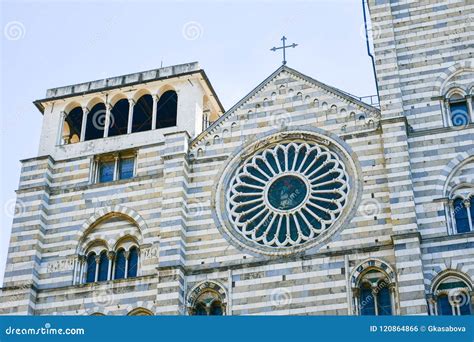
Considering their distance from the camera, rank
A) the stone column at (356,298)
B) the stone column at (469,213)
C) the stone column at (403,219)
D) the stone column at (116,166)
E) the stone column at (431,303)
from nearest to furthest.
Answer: the stone column at (403,219)
the stone column at (431,303)
the stone column at (356,298)
the stone column at (469,213)
the stone column at (116,166)

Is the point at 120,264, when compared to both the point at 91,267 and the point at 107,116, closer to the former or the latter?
the point at 91,267

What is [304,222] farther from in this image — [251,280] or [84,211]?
[84,211]

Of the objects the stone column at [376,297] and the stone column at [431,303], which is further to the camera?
the stone column at [376,297]

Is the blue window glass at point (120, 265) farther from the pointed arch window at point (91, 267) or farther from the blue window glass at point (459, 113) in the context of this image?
the blue window glass at point (459, 113)

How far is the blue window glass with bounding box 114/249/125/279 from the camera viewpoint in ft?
80.0

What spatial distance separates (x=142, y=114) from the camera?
27.7m

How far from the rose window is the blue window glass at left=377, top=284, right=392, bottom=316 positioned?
2.07m

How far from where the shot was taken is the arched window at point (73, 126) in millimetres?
27594

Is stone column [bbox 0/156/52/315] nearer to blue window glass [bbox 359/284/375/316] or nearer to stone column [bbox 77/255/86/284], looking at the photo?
stone column [bbox 77/255/86/284]

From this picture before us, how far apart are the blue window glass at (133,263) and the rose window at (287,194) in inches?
101

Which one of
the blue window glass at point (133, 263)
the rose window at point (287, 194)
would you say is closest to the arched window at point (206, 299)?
the rose window at point (287, 194)

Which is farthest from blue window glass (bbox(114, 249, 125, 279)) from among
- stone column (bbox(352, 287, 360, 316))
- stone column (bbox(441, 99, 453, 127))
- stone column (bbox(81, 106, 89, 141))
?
stone column (bbox(441, 99, 453, 127))
